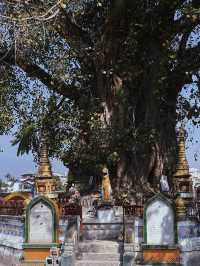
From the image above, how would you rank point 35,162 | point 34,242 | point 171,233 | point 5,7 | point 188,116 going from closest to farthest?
point 171,233 < point 34,242 < point 5,7 < point 188,116 < point 35,162

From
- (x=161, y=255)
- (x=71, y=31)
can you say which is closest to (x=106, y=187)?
(x=161, y=255)

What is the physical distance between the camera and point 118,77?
18656 millimetres

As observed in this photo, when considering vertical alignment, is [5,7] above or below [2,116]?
above

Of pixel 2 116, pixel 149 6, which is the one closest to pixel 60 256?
pixel 2 116

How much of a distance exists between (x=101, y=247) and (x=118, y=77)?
6759 mm

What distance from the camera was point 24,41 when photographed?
50.4 ft

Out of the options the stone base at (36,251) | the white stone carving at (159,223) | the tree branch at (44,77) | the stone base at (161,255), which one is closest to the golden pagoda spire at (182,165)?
the white stone carving at (159,223)

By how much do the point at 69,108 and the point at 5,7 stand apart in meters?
4.74

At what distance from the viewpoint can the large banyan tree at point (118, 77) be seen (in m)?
17.9

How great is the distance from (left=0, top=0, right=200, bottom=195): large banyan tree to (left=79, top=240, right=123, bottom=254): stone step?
430cm

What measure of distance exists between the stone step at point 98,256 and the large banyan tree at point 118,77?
473cm

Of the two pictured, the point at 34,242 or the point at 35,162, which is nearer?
the point at 34,242

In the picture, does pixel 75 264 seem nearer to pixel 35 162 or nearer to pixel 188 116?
pixel 188 116

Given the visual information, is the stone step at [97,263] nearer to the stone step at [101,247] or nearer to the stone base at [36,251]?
the stone step at [101,247]
